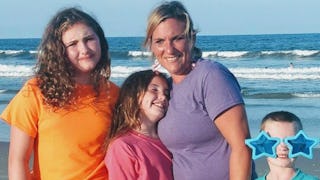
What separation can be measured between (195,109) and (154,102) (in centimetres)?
32

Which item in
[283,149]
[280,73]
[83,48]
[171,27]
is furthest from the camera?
[280,73]

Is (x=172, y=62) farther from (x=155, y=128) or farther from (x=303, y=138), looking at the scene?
(x=303, y=138)

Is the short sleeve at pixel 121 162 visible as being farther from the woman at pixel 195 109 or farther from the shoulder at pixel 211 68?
the shoulder at pixel 211 68

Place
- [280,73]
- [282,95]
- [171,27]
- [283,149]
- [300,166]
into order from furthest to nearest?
[280,73], [282,95], [300,166], [171,27], [283,149]

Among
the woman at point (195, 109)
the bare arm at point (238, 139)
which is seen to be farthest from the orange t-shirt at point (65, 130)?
the bare arm at point (238, 139)

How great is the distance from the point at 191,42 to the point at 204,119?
422 mm

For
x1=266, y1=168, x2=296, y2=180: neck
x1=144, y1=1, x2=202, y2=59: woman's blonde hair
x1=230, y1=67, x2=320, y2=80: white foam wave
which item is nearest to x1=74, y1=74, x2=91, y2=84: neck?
x1=144, y1=1, x2=202, y2=59: woman's blonde hair

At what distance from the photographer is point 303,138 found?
2.55 m

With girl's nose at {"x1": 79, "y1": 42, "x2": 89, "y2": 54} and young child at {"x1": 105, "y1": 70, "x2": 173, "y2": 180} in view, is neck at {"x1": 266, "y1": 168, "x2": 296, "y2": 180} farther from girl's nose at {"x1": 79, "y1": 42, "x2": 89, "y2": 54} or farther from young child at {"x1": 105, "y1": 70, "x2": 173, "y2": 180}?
girl's nose at {"x1": 79, "y1": 42, "x2": 89, "y2": 54}

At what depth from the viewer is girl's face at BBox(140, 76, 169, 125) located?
333 centimetres

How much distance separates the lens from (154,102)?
3.35 m

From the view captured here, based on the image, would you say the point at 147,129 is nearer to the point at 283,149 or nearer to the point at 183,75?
the point at 183,75

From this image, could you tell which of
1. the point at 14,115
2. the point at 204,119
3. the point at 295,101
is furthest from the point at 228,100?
the point at 295,101

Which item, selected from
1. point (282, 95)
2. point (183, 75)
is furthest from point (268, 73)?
point (183, 75)
